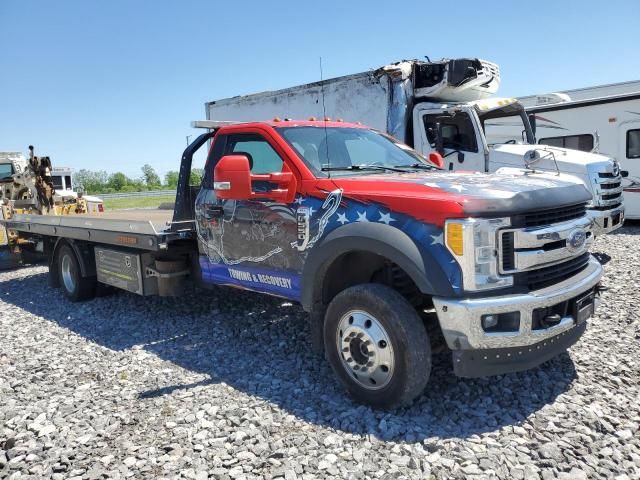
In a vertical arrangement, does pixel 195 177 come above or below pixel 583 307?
above

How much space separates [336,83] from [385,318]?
7.48m

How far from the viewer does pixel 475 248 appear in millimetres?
3141

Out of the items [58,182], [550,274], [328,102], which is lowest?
[550,274]

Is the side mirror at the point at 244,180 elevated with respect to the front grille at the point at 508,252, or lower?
elevated

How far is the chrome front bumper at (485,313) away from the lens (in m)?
3.12

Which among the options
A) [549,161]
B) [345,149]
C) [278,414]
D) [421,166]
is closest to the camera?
[278,414]

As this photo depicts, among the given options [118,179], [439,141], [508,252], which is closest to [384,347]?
[508,252]

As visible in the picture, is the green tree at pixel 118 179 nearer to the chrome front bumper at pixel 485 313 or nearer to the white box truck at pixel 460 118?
the white box truck at pixel 460 118

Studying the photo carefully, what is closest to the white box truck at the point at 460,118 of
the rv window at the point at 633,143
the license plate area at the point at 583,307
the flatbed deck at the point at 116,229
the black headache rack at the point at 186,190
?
the black headache rack at the point at 186,190

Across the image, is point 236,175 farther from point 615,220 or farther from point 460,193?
point 615,220

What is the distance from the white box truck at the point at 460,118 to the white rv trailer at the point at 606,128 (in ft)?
10.1

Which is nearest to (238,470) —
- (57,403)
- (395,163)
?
(57,403)

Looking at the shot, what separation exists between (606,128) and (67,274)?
11.4 meters

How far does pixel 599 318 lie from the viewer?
207 inches
